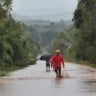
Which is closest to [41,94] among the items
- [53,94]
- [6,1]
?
[53,94]

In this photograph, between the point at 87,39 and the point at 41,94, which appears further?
the point at 87,39

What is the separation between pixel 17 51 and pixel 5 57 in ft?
42.3

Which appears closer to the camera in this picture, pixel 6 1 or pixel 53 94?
pixel 53 94

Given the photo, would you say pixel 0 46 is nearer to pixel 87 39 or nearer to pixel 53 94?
pixel 87 39

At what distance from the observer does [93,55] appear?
2753 inches

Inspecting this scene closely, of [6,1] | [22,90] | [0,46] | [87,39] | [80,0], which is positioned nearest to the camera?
[22,90]

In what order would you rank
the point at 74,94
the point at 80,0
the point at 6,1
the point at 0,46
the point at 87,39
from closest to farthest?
the point at 74,94
the point at 6,1
the point at 0,46
the point at 87,39
the point at 80,0

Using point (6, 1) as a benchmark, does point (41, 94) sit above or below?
below

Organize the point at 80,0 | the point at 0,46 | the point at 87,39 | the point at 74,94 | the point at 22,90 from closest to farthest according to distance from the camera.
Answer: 1. the point at 74,94
2. the point at 22,90
3. the point at 0,46
4. the point at 87,39
5. the point at 80,0

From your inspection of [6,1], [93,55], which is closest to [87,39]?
[93,55]

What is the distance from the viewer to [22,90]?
20328 millimetres

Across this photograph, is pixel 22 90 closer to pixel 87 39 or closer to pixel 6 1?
pixel 6 1

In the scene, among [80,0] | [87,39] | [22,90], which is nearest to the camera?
[22,90]

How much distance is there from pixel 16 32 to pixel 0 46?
1486 centimetres
